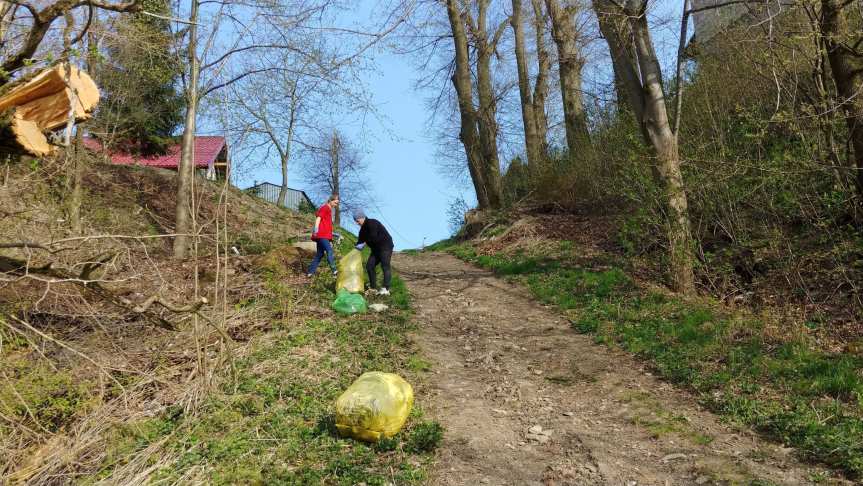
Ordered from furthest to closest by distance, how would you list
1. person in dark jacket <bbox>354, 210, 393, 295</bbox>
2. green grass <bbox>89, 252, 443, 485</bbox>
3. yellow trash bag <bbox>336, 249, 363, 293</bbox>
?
person in dark jacket <bbox>354, 210, 393, 295</bbox>, yellow trash bag <bbox>336, 249, 363, 293</bbox>, green grass <bbox>89, 252, 443, 485</bbox>

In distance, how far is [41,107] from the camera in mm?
5680

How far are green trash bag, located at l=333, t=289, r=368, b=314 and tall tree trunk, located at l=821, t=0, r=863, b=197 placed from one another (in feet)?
23.1

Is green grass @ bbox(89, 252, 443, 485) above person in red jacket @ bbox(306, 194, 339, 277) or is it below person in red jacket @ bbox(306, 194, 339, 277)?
below

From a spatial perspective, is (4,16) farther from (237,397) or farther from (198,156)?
(198,156)

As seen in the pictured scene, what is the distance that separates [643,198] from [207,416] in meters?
7.70

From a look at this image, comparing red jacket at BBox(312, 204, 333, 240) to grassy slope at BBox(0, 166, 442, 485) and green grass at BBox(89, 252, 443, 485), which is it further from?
green grass at BBox(89, 252, 443, 485)

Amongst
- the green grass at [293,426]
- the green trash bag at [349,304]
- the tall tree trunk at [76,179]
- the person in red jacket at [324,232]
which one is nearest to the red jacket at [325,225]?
the person in red jacket at [324,232]

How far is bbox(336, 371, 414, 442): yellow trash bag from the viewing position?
5.40 meters

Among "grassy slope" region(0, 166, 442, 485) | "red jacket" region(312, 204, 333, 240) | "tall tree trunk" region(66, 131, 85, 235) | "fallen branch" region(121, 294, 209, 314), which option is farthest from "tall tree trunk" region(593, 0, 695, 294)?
"tall tree trunk" region(66, 131, 85, 235)

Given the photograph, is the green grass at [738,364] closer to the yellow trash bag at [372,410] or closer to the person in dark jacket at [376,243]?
the yellow trash bag at [372,410]

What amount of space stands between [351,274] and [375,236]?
75cm

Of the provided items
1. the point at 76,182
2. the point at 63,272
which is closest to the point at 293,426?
the point at 63,272

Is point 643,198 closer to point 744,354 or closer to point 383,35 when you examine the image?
point 744,354

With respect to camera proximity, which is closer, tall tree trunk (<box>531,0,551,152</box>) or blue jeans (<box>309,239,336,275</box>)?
blue jeans (<box>309,239,336,275</box>)
